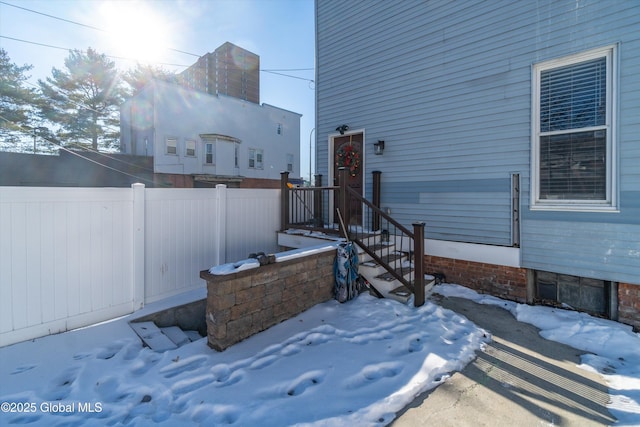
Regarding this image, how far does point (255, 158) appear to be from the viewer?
A: 63.6 ft

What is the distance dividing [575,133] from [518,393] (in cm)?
352

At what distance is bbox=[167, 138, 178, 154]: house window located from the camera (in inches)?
607

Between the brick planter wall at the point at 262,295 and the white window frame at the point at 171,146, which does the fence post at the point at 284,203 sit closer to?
the brick planter wall at the point at 262,295

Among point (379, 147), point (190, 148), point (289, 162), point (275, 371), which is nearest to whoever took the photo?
point (275, 371)

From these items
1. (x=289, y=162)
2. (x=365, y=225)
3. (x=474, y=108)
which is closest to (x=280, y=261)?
(x=365, y=225)

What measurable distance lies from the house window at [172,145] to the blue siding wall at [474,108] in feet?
38.6

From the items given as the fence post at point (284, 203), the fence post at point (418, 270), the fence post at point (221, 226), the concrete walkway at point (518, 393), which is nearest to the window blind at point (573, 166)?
the fence post at point (418, 270)

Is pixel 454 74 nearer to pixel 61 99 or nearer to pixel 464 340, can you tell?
pixel 464 340

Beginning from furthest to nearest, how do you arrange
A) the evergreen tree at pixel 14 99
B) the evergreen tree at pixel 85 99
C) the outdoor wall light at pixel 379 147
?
the evergreen tree at pixel 85 99
the evergreen tree at pixel 14 99
the outdoor wall light at pixel 379 147

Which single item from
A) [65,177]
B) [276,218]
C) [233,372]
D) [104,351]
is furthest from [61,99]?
[233,372]

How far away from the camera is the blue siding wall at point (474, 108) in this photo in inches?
145

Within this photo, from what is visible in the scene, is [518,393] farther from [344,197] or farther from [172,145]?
[172,145]

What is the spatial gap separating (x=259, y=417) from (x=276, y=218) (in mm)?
4080

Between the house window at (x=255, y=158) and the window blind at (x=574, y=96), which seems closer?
the window blind at (x=574, y=96)
